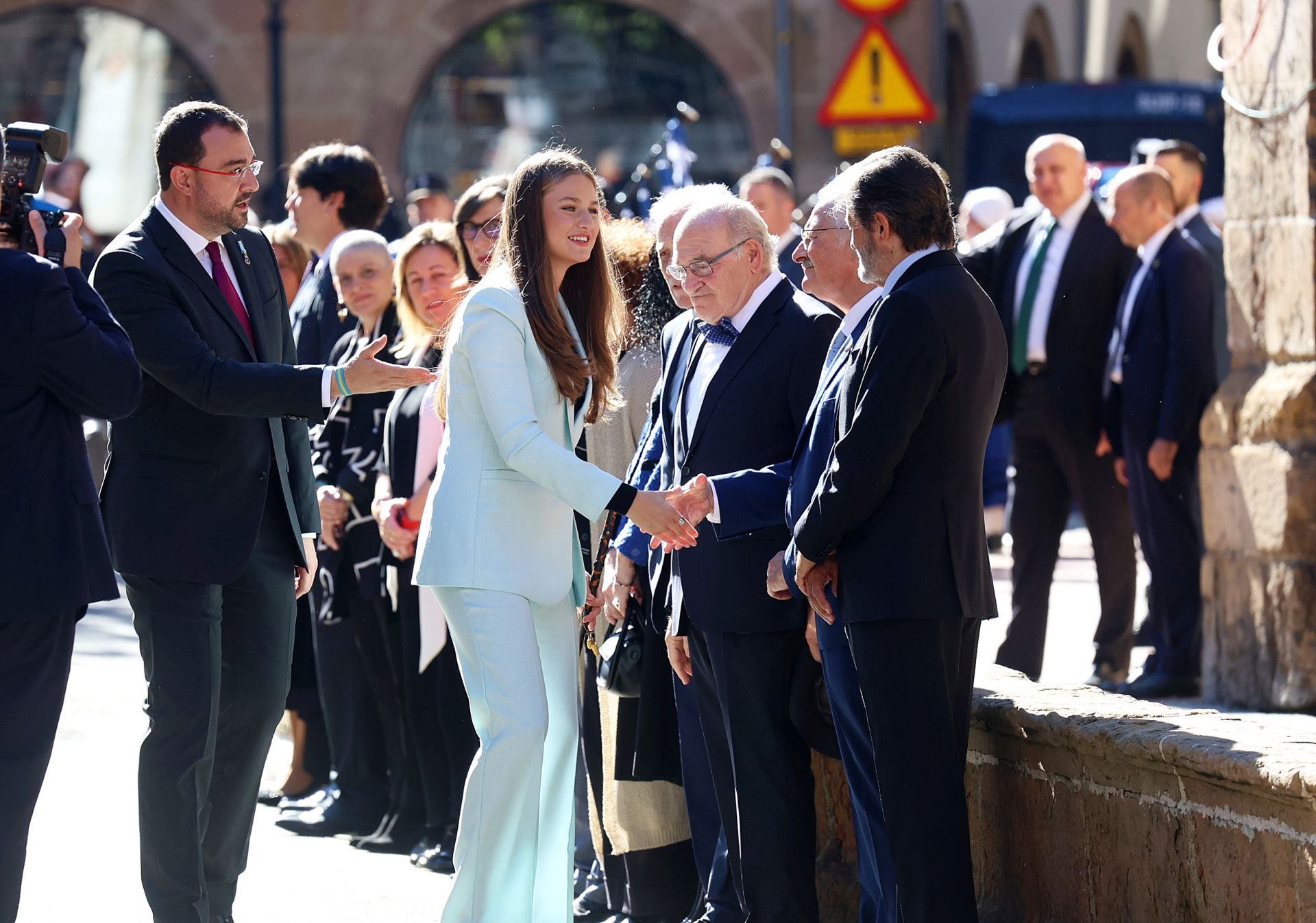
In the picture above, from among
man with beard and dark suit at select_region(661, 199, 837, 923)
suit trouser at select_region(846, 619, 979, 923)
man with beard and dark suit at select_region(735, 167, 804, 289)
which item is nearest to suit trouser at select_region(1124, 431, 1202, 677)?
man with beard and dark suit at select_region(735, 167, 804, 289)

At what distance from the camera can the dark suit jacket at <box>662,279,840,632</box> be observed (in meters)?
5.14

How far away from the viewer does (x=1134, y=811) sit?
15.3 ft

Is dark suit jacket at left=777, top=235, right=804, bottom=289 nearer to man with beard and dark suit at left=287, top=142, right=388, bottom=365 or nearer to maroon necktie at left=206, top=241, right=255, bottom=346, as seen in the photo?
man with beard and dark suit at left=287, top=142, right=388, bottom=365

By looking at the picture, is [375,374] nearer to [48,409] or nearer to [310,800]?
[48,409]

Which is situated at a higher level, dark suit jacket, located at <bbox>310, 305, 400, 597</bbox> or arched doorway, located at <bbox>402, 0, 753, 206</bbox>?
arched doorway, located at <bbox>402, 0, 753, 206</bbox>

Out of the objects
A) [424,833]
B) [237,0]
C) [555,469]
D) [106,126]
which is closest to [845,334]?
[555,469]

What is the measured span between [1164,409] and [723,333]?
11.5 feet

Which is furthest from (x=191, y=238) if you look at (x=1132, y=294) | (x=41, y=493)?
(x=1132, y=294)

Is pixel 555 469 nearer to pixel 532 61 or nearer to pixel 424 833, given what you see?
pixel 424 833

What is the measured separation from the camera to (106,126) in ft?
73.2

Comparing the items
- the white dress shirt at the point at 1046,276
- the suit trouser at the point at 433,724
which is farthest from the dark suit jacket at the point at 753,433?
the white dress shirt at the point at 1046,276

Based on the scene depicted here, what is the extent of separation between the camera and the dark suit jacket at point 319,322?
767 cm

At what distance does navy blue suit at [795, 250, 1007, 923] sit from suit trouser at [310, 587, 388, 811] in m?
3.20

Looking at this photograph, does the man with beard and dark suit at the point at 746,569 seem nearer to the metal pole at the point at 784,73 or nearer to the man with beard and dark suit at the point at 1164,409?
the man with beard and dark suit at the point at 1164,409
